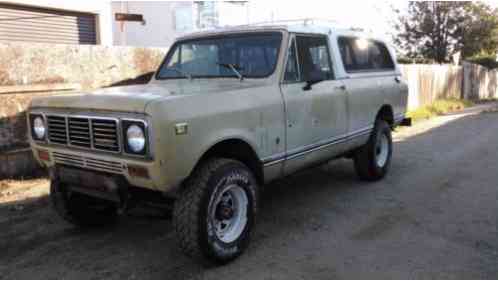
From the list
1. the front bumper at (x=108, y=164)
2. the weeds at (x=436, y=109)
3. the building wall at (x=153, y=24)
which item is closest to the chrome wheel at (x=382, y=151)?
the front bumper at (x=108, y=164)

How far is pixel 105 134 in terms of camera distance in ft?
11.3

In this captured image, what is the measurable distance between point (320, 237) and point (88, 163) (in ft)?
7.30

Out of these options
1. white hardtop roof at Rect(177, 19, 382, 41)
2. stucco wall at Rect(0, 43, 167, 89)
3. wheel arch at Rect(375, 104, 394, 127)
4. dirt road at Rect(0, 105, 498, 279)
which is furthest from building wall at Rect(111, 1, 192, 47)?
dirt road at Rect(0, 105, 498, 279)

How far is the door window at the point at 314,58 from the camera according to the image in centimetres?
464

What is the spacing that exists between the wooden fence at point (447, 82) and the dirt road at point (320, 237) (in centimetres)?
599

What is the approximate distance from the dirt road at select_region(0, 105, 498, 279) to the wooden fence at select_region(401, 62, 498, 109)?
5994mm

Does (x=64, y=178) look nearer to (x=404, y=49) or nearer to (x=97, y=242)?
(x=97, y=242)

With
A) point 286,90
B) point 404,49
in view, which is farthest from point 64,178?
point 404,49

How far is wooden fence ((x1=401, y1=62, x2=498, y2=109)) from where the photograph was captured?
15414mm

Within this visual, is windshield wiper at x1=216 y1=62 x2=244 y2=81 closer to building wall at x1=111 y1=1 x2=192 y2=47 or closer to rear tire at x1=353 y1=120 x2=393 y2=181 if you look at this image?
rear tire at x1=353 y1=120 x2=393 y2=181

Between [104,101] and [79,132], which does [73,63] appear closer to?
[79,132]

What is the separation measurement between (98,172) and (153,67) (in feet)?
16.0

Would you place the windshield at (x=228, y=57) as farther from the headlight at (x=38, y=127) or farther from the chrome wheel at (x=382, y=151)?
the chrome wheel at (x=382, y=151)

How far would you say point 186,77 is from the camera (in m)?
4.81
